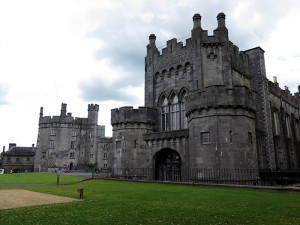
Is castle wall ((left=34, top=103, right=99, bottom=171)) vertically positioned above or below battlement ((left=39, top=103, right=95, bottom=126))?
below

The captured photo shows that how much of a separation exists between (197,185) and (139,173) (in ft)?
33.7

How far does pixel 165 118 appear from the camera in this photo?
3131 centimetres

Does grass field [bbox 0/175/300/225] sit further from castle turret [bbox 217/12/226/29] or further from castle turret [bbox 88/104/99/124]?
castle turret [bbox 88/104/99/124]

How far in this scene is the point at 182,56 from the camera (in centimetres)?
3016

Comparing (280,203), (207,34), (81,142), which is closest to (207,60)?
(207,34)

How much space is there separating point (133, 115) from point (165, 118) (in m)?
3.94

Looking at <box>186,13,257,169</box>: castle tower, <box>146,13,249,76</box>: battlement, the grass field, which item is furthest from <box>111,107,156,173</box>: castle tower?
the grass field

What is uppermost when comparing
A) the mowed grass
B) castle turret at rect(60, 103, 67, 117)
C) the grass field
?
castle turret at rect(60, 103, 67, 117)

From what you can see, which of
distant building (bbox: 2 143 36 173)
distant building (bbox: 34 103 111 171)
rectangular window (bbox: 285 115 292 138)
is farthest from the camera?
distant building (bbox: 2 143 36 173)

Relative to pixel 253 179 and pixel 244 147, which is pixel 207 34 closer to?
pixel 244 147

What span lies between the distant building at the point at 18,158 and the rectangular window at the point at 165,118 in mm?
61607

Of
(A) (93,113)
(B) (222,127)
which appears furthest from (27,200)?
(A) (93,113)

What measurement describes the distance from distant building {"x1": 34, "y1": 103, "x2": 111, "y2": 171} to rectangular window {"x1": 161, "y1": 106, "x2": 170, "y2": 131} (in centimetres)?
4398

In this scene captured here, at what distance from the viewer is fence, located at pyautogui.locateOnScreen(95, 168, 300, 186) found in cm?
2112
